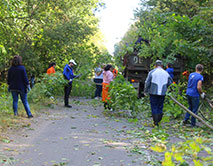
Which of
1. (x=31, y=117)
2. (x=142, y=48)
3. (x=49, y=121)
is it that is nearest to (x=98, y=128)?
(x=49, y=121)

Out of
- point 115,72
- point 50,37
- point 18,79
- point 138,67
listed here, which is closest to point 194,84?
point 115,72

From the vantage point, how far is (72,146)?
614cm

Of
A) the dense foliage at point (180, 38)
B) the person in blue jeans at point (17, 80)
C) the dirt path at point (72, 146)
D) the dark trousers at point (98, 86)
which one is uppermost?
the dense foliage at point (180, 38)

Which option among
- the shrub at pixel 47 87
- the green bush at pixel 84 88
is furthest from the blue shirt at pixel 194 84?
the green bush at pixel 84 88

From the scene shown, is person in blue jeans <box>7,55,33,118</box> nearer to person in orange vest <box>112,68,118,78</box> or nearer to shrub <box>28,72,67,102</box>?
shrub <box>28,72,67,102</box>

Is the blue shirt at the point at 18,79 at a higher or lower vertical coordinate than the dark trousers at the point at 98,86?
higher

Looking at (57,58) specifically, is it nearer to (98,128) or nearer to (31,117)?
(31,117)

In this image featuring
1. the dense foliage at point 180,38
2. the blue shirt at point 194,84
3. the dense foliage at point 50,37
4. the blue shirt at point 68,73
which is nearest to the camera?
the blue shirt at point 194,84

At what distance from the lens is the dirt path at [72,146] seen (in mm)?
5152

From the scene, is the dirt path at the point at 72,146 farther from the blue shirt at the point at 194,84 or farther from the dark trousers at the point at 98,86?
the dark trousers at the point at 98,86

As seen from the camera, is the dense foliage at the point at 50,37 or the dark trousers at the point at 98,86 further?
the dense foliage at the point at 50,37

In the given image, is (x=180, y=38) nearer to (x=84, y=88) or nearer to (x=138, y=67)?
(x=138, y=67)

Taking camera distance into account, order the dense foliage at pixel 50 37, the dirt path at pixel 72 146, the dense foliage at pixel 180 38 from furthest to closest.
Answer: the dense foliage at pixel 50 37, the dense foliage at pixel 180 38, the dirt path at pixel 72 146

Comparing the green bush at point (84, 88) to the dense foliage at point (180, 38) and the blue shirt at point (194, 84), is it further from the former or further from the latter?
the blue shirt at point (194, 84)
